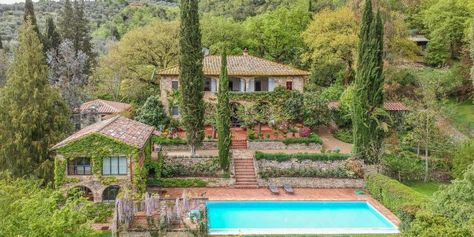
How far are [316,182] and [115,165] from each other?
45.7 feet

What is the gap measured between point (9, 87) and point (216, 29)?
30.8 m

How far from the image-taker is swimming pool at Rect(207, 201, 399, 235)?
2391 cm

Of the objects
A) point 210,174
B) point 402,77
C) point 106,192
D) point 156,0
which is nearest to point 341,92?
point 402,77

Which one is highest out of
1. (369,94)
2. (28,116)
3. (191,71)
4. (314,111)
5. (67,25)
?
(67,25)

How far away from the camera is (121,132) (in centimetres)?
2777

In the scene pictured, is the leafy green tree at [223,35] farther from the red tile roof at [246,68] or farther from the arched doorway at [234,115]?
the arched doorway at [234,115]

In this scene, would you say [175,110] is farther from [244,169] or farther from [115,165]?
[115,165]

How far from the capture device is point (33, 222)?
14055 millimetres

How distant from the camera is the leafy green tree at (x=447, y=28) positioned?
4928 cm

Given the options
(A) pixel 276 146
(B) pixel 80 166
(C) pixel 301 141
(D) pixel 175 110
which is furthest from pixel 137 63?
(B) pixel 80 166

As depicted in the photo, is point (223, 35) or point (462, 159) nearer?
point (462, 159)

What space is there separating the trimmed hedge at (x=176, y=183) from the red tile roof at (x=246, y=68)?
489 inches

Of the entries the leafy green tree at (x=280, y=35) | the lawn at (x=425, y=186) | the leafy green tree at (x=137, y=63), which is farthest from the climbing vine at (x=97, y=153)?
the leafy green tree at (x=280, y=35)

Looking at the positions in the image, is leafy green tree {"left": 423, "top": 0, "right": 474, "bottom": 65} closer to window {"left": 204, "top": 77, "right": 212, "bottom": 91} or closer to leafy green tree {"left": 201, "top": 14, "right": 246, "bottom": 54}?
leafy green tree {"left": 201, "top": 14, "right": 246, "bottom": 54}
